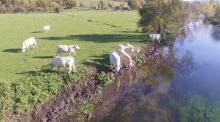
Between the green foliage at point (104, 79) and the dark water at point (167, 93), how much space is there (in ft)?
1.69

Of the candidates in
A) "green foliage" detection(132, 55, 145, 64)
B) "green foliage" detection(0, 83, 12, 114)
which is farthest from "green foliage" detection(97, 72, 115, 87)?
"green foliage" detection(0, 83, 12, 114)

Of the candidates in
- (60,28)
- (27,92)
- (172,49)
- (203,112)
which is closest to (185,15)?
(172,49)

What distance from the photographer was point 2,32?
45031 mm

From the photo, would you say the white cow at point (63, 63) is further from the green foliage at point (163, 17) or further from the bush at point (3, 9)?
the bush at point (3, 9)

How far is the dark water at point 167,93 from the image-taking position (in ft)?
80.6

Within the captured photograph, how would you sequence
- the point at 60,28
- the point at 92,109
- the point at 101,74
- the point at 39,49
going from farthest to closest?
1. the point at 60,28
2. the point at 39,49
3. the point at 101,74
4. the point at 92,109

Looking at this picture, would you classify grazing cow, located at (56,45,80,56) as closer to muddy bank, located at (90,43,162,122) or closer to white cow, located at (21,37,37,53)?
white cow, located at (21,37,37,53)

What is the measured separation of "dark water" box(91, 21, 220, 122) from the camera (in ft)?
80.6

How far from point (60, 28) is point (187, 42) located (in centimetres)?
2005

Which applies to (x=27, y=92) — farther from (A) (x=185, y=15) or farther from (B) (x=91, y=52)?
(A) (x=185, y=15)

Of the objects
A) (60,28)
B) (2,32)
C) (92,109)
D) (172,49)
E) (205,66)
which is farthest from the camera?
(60,28)

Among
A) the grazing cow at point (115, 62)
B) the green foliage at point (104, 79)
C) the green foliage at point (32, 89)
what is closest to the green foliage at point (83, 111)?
the green foliage at point (32, 89)

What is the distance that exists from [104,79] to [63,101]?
218 inches

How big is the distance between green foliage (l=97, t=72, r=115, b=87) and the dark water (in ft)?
1.69
